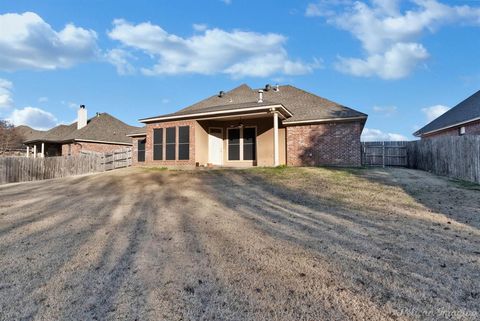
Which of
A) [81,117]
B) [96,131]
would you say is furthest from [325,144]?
[81,117]

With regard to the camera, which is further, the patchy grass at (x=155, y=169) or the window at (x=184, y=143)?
the window at (x=184, y=143)

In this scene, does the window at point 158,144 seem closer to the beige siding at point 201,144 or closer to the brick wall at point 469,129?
the beige siding at point 201,144

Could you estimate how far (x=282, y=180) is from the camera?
39.8 ft

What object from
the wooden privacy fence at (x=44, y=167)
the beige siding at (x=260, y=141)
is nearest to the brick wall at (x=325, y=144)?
the beige siding at (x=260, y=141)

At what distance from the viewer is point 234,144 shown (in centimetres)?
1830

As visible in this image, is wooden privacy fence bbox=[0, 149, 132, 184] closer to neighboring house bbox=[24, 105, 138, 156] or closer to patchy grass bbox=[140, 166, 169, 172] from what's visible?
patchy grass bbox=[140, 166, 169, 172]

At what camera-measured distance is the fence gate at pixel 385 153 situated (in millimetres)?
19469

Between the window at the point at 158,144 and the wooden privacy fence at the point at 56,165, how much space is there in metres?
6.00

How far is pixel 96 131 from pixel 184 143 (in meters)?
15.5

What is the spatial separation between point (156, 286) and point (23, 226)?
4.56 metres

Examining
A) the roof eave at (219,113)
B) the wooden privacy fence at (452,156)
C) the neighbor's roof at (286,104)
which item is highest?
the neighbor's roof at (286,104)

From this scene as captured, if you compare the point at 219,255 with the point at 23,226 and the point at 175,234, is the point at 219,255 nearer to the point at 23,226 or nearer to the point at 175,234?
the point at 175,234

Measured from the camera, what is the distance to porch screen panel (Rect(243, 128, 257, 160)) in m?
17.8

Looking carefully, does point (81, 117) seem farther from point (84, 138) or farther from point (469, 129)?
point (469, 129)
